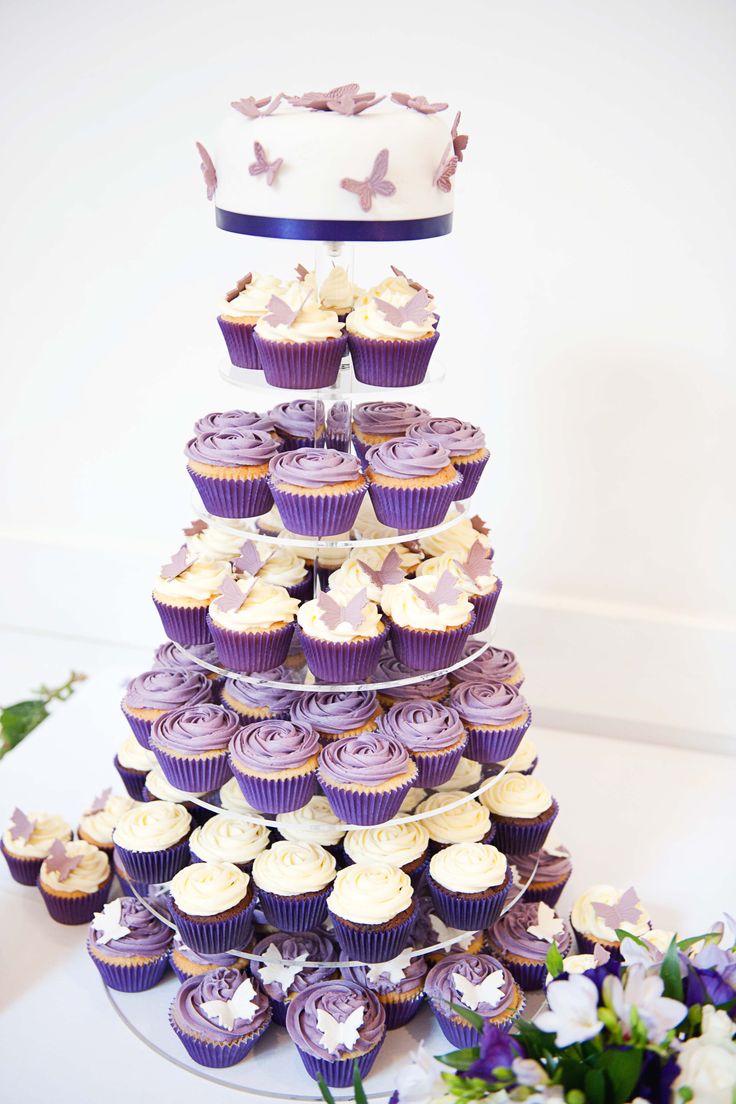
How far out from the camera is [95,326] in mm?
3465

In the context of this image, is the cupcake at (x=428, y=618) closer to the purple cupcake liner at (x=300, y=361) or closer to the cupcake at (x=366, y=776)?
the cupcake at (x=366, y=776)

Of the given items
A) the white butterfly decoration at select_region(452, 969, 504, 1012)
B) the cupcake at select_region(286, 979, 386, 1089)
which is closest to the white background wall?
the white butterfly decoration at select_region(452, 969, 504, 1012)

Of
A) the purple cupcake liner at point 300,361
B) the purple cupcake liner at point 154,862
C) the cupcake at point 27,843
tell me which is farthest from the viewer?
the cupcake at point 27,843

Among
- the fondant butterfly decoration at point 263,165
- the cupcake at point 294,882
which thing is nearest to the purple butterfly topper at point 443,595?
the cupcake at point 294,882

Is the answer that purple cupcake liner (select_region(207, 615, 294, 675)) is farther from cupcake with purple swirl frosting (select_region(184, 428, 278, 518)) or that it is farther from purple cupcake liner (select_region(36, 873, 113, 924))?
purple cupcake liner (select_region(36, 873, 113, 924))

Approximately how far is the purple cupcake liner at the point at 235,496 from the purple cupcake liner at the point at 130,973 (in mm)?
976

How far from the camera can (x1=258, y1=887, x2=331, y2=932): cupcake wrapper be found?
7.13ft

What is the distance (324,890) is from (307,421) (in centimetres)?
94

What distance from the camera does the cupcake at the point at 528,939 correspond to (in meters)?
2.33

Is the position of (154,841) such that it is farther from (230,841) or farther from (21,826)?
(21,826)

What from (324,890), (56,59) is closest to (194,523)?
(324,890)

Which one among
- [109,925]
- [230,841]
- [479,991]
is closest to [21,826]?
[109,925]

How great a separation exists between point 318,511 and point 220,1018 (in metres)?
1.02

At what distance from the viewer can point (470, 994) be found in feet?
7.14
